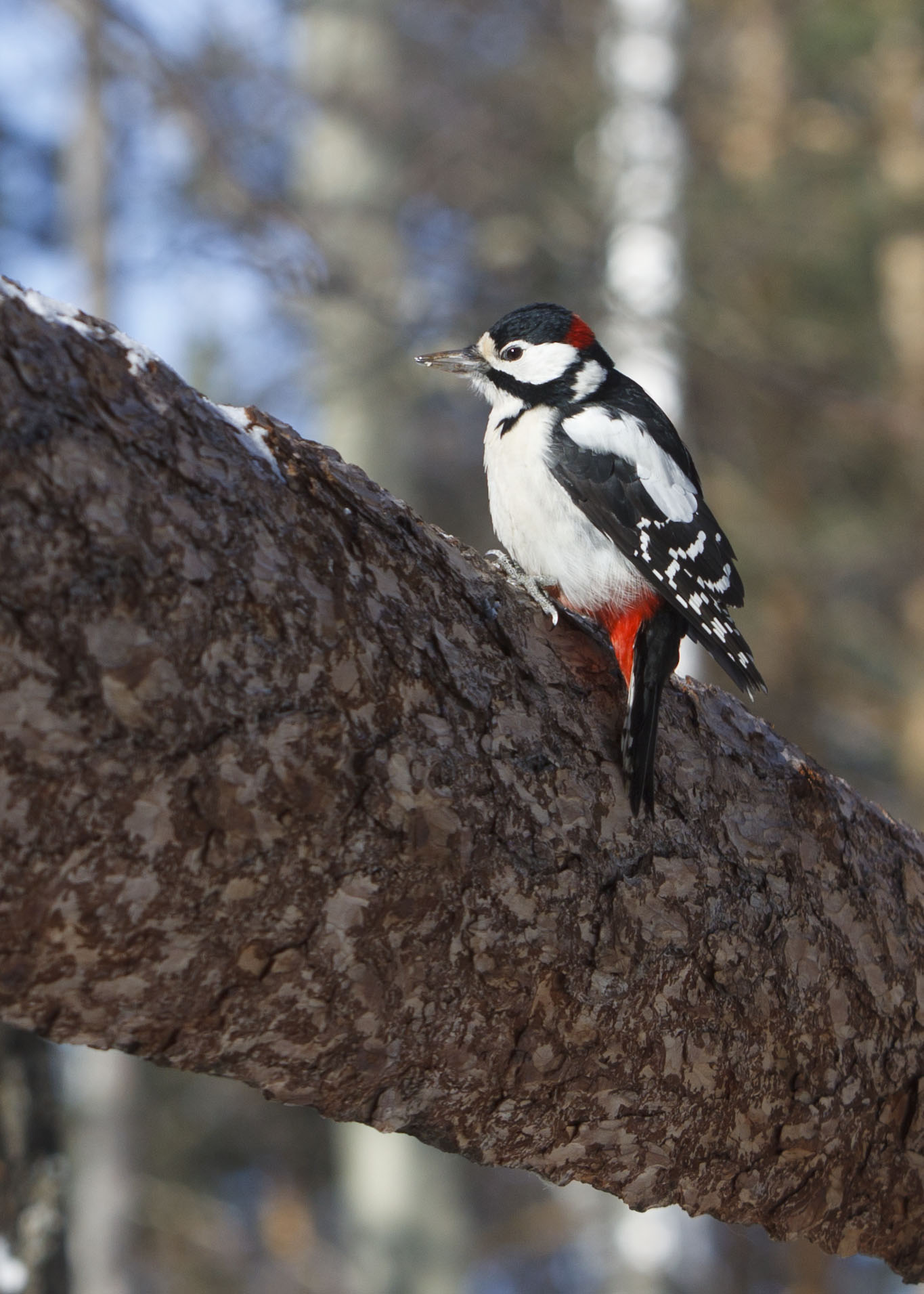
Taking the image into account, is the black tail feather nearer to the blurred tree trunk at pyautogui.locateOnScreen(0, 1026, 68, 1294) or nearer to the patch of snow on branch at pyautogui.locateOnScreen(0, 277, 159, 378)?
the patch of snow on branch at pyautogui.locateOnScreen(0, 277, 159, 378)

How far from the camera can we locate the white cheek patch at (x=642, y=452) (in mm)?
2500

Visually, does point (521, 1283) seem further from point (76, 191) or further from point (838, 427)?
point (76, 191)

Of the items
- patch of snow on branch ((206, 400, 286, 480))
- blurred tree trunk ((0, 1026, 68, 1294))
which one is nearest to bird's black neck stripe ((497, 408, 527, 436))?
patch of snow on branch ((206, 400, 286, 480))

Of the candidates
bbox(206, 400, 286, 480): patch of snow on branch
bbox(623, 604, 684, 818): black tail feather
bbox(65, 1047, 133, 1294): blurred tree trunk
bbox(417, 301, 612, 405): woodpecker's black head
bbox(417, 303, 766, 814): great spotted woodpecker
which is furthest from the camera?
bbox(65, 1047, 133, 1294): blurred tree trunk

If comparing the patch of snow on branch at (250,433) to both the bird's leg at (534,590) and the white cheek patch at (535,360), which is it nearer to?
the bird's leg at (534,590)

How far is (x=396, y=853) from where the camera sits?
5.07ft

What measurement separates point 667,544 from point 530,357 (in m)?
0.80

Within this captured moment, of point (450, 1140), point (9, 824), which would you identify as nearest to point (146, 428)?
point (9, 824)

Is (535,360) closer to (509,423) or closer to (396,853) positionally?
(509,423)

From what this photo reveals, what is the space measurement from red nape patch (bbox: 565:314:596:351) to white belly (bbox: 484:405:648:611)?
0.35 m

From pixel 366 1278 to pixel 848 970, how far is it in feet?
25.2

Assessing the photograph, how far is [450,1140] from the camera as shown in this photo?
1.69 m

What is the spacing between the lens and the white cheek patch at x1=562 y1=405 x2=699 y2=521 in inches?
98.4

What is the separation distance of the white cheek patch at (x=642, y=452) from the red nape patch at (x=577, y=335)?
15.8 inches
